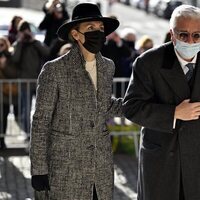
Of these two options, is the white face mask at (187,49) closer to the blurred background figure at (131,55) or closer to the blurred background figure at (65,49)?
the blurred background figure at (65,49)

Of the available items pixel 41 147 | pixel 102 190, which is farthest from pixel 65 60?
pixel 102 190

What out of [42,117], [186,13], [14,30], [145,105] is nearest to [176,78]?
[145,105]

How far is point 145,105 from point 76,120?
18.7 inches

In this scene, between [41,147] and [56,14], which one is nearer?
[41,147]

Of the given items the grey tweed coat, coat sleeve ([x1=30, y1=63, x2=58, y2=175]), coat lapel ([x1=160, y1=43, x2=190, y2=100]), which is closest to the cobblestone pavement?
the grey tweed coat

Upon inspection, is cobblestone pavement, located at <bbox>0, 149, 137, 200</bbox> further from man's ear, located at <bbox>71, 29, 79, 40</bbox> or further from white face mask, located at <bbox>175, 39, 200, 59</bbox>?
white face mask, located at <bbox>175, 39, 200, 59</bbox>

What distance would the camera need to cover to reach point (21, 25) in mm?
9742

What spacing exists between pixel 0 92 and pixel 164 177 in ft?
17.7

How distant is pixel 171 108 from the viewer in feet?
14.4

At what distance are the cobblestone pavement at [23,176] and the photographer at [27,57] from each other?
73 centimetres

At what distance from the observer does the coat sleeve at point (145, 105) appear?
4373 mm

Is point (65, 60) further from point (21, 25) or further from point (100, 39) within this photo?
point (21, 25)

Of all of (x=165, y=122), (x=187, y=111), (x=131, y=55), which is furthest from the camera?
(x=131, y=55)

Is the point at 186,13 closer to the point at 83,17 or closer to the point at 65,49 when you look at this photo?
the point at 83,17
